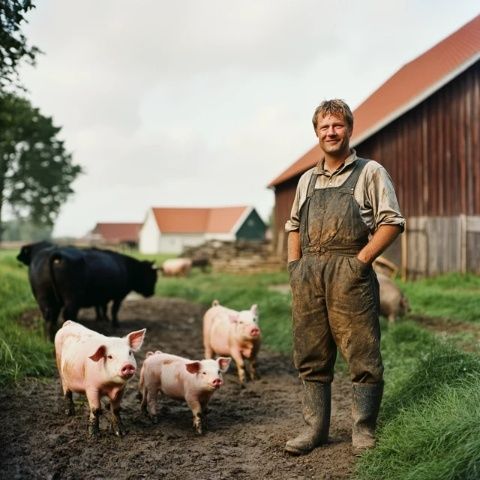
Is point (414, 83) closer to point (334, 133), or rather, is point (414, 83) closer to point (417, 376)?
point (417, 376)

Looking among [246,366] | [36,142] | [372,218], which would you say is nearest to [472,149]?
[246,366]

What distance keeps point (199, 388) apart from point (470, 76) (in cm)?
1232

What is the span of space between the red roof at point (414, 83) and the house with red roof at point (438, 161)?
4 cm

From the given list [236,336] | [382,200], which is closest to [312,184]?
[382,200]

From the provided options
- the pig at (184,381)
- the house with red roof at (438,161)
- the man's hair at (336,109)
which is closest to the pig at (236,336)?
the pig at (184,381)

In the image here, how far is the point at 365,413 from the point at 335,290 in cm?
91

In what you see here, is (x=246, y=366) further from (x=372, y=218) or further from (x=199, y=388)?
(x=372, y=218)

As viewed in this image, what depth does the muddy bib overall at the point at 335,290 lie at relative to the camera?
151 inches

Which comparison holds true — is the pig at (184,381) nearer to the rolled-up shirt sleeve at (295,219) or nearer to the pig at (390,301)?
the rolled-up shirt sleeve at (295,219)

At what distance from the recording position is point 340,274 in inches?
151

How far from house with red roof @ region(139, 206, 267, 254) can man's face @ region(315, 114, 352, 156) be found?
4349 cm

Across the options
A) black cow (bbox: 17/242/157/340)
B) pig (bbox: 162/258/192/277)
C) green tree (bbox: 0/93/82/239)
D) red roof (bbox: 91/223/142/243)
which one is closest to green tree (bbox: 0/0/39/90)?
black cow (bbox: 17/242/157/340)

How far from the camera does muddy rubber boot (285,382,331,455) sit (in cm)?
409

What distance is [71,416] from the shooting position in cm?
483
